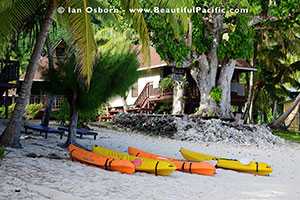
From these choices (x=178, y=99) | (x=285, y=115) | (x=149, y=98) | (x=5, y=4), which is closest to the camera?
(x=5, y=4)

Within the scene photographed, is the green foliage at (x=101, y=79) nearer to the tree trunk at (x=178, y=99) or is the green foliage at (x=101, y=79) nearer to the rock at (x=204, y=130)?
the rock at (x=204, y=130)

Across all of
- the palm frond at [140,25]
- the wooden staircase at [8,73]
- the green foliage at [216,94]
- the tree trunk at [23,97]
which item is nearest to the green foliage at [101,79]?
the tree trunk at [23,97]

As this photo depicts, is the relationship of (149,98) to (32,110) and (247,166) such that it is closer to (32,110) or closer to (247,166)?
(32,110)

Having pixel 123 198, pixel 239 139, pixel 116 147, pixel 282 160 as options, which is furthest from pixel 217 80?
pixel 123 198

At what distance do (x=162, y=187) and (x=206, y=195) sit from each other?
944mm

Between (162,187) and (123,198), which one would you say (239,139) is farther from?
(123,198)

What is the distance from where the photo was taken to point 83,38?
394 inches

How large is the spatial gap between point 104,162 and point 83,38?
3.31m

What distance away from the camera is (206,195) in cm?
1018

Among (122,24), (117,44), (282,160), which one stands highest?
(122,24)

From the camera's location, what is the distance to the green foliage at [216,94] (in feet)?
83.6

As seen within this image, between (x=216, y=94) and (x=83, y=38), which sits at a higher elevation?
(x=83, y=38)

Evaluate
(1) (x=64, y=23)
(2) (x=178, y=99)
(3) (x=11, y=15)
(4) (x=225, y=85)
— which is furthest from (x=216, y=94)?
(3) (x=11, y=15)

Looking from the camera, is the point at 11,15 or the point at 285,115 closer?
the point at 11,15
